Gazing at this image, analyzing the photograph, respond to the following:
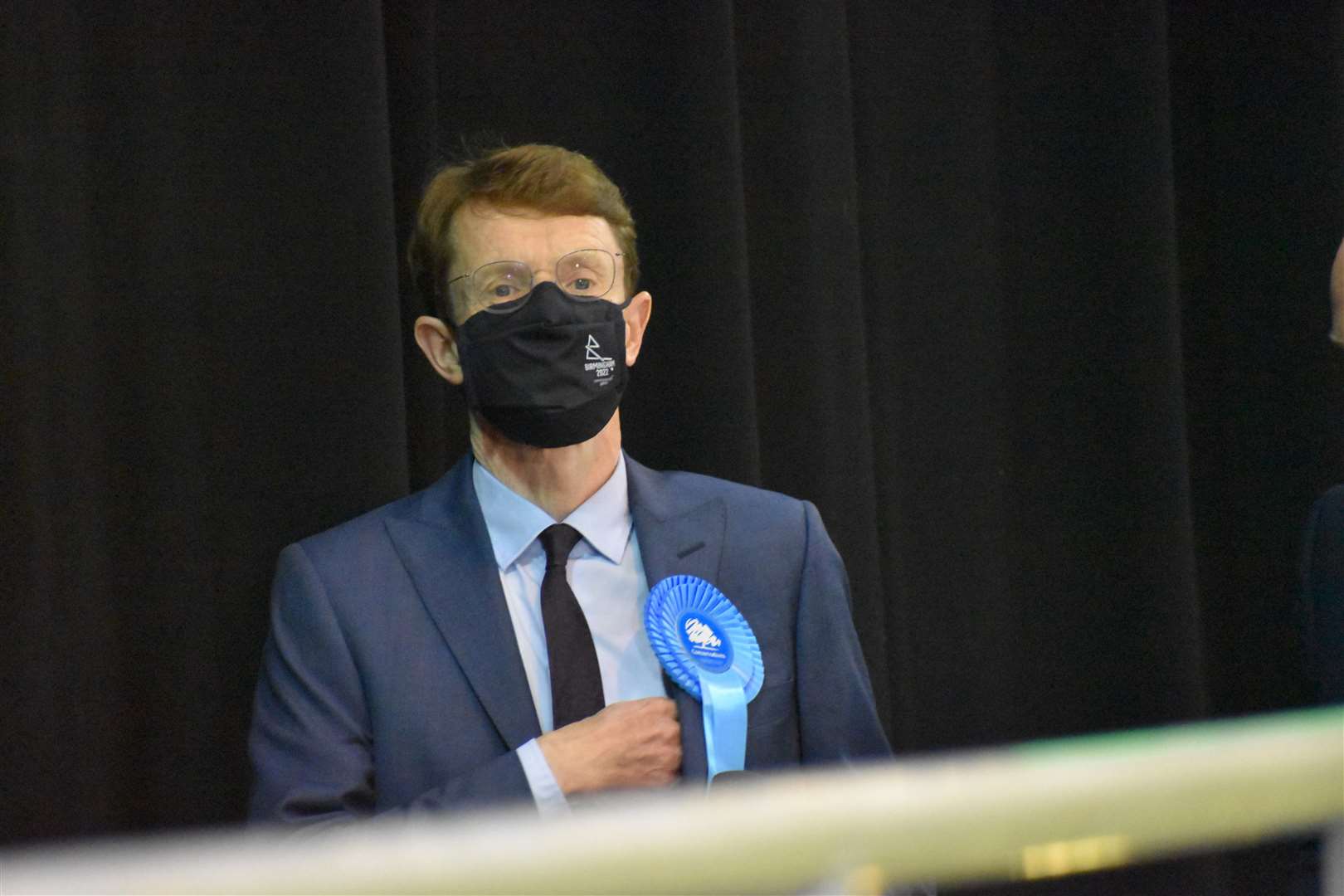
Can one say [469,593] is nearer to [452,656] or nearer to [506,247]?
[452,656]

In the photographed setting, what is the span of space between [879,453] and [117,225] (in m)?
1.33

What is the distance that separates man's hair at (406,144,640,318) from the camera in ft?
5.70

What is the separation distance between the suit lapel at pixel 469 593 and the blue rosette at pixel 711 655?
0.18 metres

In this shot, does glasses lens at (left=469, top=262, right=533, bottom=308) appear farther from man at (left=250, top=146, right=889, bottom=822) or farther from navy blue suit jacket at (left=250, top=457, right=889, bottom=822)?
navy blue suit jacket at (left=250, top=457, right=889, bottom=822)

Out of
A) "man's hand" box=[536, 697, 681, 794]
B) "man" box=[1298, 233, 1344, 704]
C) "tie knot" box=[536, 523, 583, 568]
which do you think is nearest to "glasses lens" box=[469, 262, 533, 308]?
"tie knot" box=[536, 523, 583, 568]

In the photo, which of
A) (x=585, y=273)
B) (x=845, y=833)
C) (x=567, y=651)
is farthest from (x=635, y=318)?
(x=845, y=833)

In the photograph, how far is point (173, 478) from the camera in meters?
1.91

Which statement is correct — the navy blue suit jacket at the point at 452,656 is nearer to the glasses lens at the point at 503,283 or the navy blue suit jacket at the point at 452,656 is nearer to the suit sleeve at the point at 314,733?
the suit sleeve at the point at 314,733

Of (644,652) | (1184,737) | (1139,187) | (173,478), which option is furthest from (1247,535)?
(1184,737)

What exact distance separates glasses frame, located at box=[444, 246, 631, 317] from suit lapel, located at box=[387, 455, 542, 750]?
0.23m

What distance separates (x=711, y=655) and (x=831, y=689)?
196mm

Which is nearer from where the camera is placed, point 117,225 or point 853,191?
point 117,225

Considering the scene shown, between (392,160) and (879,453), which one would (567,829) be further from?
(879,453)

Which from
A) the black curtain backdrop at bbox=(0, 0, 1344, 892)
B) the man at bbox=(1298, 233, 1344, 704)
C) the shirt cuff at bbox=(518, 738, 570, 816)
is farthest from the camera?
the black curtain backdrop at bbox=(0, 0, 1344, 892)
